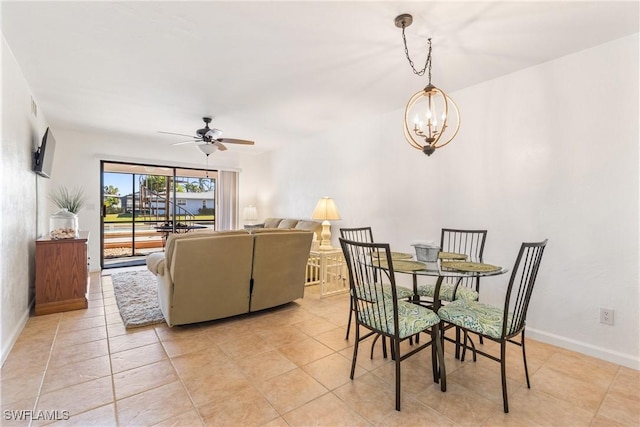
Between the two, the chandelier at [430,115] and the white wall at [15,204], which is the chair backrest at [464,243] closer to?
the chandelier at [430,115]

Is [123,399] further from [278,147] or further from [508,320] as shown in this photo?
[278,147]

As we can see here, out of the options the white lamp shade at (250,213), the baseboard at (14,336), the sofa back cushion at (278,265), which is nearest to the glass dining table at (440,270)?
the sofa back cushion at (278,265)

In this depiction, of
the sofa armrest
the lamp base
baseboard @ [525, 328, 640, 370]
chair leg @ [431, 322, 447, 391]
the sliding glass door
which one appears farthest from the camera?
the sliding glass door

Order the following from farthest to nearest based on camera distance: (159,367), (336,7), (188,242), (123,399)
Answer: (188,242), (159,367), (336,7), (123,399)

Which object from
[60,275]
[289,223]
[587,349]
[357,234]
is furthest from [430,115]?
[60,275]

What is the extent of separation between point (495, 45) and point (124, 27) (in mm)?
2874

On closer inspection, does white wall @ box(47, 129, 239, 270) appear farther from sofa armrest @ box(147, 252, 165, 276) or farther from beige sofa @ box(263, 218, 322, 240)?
sofa armrest @ box(147, 252, 165, 276)

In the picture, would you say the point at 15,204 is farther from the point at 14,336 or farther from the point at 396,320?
the point at 396,320

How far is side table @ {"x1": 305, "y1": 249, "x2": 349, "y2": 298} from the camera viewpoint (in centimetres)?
413

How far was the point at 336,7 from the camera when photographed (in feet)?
6.54

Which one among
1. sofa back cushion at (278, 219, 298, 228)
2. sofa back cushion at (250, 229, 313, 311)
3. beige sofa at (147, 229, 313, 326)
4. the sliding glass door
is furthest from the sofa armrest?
the sliding glass door

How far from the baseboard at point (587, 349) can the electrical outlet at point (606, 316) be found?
0.72ft

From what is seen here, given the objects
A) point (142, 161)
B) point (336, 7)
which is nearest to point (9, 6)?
point (336, 7)

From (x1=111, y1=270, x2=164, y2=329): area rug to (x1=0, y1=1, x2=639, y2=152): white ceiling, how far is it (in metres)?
2.45
